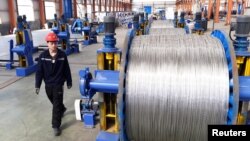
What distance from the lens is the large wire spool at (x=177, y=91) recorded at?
7.38 ft

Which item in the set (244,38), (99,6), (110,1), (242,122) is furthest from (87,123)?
(110,1)

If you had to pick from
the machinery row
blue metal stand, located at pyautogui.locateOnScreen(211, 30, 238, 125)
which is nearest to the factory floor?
the machinery row

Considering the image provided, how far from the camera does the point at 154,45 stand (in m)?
2.59

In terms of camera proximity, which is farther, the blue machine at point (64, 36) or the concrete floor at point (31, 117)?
the blue machine at point (64, 36)

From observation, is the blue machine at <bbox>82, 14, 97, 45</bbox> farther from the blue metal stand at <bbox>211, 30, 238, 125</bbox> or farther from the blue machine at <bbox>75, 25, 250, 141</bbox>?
the blue metal stand at <bbox>211, 30, 238, 125</bbox>

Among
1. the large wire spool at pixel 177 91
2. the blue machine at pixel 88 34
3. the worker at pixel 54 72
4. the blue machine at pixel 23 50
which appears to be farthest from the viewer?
the blue machine at pixel 88 34

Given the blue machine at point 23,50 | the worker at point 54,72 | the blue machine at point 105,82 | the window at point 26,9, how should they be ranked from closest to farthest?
1. the blue machine at point 105,82
2. the worker at point 54,72
3. the blue machine at point 23,50
4. the window at point 26,9

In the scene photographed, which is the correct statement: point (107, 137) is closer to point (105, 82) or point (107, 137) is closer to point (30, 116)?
point (105, 82)

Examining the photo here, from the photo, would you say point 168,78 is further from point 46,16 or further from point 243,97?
point 46,16

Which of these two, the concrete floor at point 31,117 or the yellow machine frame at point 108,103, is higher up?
the yellow machine frame at point 108,103

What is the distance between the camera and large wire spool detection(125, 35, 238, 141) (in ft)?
7.38

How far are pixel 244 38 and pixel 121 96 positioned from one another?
1480 millimetres

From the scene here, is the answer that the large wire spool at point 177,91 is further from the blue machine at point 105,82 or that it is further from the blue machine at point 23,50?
the blue machine at point 23,50

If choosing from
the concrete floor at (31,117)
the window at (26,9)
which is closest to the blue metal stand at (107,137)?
the concrete floor at (31,117)
